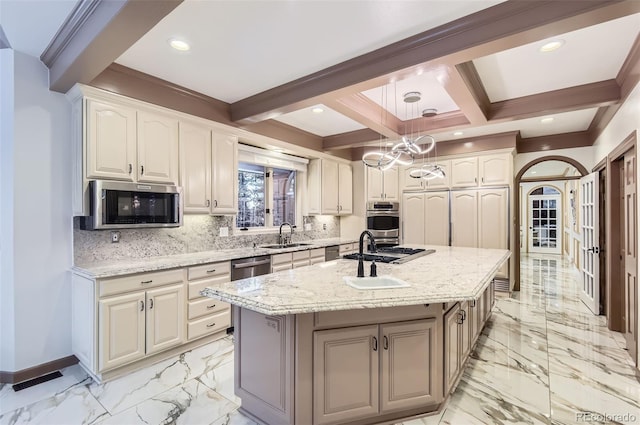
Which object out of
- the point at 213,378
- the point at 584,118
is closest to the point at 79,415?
the point at 213,378

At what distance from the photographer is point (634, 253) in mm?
2785

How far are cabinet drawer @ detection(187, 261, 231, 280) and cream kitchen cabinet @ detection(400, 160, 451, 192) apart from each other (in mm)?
3553

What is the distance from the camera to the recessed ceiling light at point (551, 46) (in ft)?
7.91

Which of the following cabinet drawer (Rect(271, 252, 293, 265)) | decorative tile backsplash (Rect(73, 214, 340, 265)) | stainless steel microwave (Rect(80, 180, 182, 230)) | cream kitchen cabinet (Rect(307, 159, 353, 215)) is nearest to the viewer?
stainless steel microwave (Rect(80, 180, 182, 230))

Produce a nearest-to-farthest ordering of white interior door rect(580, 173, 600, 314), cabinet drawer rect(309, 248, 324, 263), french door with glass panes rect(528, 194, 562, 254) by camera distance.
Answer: white interior door rect(580, 173, 600, 314) < cabinet drawer rect(309, 248, 324, 263) < french door with glass panes rect(528, 194, 562, 254)

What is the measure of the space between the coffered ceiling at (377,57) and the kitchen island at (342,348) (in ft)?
5.41

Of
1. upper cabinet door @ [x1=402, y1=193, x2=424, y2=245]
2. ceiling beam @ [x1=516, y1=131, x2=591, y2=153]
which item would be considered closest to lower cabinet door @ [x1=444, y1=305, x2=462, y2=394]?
upper cabinet door @ [x1=402, y1=193, x2=424, y2=245]

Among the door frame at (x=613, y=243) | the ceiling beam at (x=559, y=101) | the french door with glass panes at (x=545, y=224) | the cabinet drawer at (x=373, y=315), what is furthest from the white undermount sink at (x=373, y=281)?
the french door with glass panes at (x=545, y=224)

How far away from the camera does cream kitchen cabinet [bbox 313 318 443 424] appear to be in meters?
1.85

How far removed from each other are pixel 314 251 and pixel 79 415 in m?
3.07

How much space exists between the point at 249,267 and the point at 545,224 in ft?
35.1

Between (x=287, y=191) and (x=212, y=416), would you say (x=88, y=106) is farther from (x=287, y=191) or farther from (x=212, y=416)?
(x=287, y=191)

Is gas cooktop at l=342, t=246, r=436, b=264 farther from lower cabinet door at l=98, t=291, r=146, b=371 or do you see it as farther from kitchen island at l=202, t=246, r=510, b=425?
lower cabinet door at l=98, t=291, r=146, b=371

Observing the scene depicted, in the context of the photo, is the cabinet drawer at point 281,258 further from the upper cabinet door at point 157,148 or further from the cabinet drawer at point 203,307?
the upper cabinet door at point 157,148
